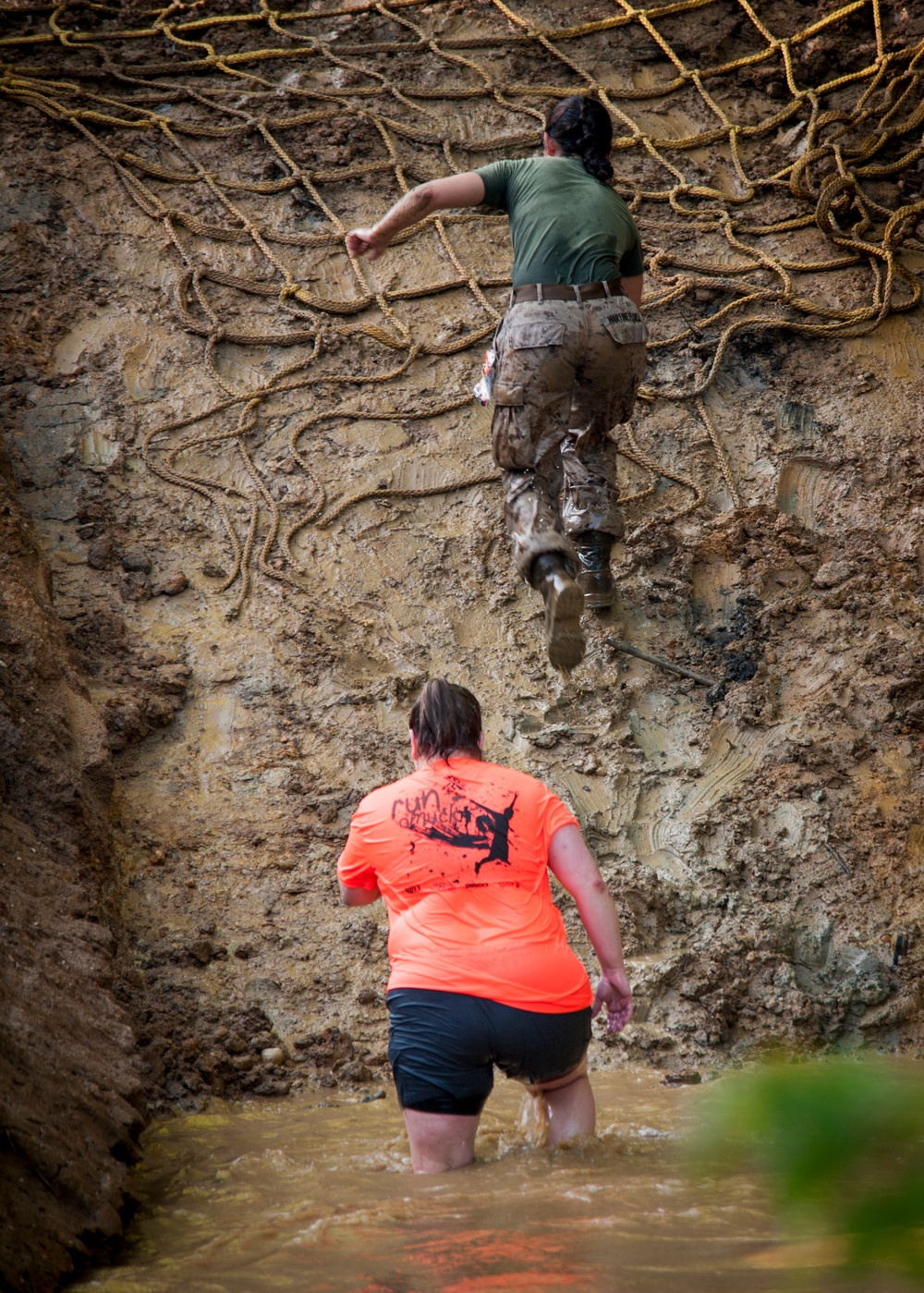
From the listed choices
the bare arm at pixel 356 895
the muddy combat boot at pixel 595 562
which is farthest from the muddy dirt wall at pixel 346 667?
the bare arm at pixel 356 895

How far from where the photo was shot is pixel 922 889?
356 centimetres

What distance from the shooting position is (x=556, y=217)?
3600mm

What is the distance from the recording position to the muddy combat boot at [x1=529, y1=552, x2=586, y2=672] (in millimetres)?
3320

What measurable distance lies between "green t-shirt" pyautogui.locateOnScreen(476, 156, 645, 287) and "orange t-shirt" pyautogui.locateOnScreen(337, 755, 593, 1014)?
193cm

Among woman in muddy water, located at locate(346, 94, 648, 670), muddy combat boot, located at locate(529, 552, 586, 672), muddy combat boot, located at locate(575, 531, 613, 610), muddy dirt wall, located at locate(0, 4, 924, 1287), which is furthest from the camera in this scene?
muddy combat boot, located at locate(575, 531, 613, 610)

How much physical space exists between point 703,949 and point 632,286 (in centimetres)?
226

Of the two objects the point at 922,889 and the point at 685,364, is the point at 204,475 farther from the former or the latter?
the point at 922,889

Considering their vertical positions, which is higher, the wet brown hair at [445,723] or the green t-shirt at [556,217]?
the green t-shirt at [556,217]

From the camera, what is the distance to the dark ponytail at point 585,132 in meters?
3.68

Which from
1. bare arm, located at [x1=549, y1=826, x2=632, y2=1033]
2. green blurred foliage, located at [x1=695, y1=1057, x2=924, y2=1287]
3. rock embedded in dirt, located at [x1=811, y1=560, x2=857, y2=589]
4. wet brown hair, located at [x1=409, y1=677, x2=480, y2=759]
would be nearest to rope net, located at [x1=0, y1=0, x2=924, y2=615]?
rock embedded in dirt, located at [x1=811, y1=560, x2=857, y2=589]

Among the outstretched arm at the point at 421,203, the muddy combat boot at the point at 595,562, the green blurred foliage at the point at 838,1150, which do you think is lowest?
the muddy combat boot at the point at 595,562

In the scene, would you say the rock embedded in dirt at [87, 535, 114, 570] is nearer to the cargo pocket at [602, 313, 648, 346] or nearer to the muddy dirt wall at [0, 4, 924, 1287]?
the muddy dirt wall at [0, 4, 924, 1287]

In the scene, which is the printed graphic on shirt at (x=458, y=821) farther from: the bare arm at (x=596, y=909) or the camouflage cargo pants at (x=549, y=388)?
the camouflage cargo pants at (x=549, y=388)

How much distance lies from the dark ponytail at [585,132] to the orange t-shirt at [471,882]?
2.30m
